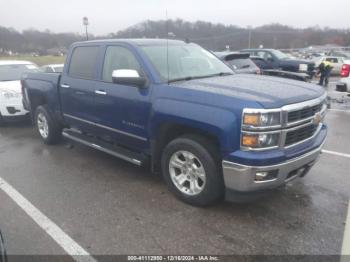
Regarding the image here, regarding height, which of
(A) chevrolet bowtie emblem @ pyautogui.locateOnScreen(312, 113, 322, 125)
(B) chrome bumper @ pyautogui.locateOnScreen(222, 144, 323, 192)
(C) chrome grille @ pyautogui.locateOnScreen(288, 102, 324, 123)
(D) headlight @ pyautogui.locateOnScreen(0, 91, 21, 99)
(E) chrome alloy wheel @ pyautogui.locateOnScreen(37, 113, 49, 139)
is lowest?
(E) chrome alloy wheel @ pyautogui.locateOnScreen(37, 113, 49, 139)

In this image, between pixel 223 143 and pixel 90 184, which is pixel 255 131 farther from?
pixel 90 184

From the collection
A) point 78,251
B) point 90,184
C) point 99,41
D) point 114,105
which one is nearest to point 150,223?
point 78,251

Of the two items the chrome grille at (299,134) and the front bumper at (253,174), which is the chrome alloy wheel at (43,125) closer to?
the front bumper at (253,174)

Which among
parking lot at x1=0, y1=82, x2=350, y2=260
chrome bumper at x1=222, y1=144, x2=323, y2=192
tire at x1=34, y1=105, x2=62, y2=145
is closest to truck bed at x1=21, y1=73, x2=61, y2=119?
tire at x1=34, y1=105, x2=62, y2=145

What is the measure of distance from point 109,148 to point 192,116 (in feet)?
5.73

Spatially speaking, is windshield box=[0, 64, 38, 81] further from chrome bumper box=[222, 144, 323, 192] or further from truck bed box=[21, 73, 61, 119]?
chrome bumper box=[222, 144, 323, 192]

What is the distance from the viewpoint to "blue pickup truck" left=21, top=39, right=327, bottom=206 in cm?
336

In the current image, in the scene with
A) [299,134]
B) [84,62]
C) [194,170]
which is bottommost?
[194,170]

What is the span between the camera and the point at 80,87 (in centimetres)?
526

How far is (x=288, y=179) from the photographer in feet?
12.0

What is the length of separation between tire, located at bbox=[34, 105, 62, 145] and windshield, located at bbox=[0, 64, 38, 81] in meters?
2.65

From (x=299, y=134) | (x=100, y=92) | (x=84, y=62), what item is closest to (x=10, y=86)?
(x=84, y=62)

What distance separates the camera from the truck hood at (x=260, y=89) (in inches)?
134

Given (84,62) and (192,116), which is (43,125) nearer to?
(84,62)
